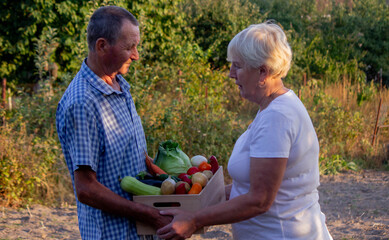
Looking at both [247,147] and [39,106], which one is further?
[39,106]

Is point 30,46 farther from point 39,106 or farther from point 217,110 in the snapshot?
point 217,110

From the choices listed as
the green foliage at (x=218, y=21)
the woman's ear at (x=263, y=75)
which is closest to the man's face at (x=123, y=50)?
the woman's ear at (x=263, y=75)

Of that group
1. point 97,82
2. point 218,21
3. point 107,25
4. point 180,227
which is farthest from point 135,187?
point 218,21

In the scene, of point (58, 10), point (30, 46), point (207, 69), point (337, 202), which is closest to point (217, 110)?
point (207, 69)

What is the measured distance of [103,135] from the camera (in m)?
2.23

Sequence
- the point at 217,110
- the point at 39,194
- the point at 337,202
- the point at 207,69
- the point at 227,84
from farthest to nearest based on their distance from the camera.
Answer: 1. the point at 227,84
2. the point at 207,69
3. the point at 217,110
4. the point at 337,202
5. the point at 39,194

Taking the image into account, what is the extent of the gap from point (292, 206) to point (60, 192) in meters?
4.45

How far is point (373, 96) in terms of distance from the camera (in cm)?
996

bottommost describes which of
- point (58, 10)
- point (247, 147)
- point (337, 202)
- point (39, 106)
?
point (337, 202)

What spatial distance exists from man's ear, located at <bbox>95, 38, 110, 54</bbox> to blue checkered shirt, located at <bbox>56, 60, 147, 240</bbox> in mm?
127

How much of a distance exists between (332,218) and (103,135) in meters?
4.34

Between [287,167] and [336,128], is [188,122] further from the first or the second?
[287,167]

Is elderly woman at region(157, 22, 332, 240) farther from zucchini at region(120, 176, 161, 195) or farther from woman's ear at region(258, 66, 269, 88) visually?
zucchini at region(120, 176, 161, 195)

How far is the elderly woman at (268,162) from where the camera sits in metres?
2.07
